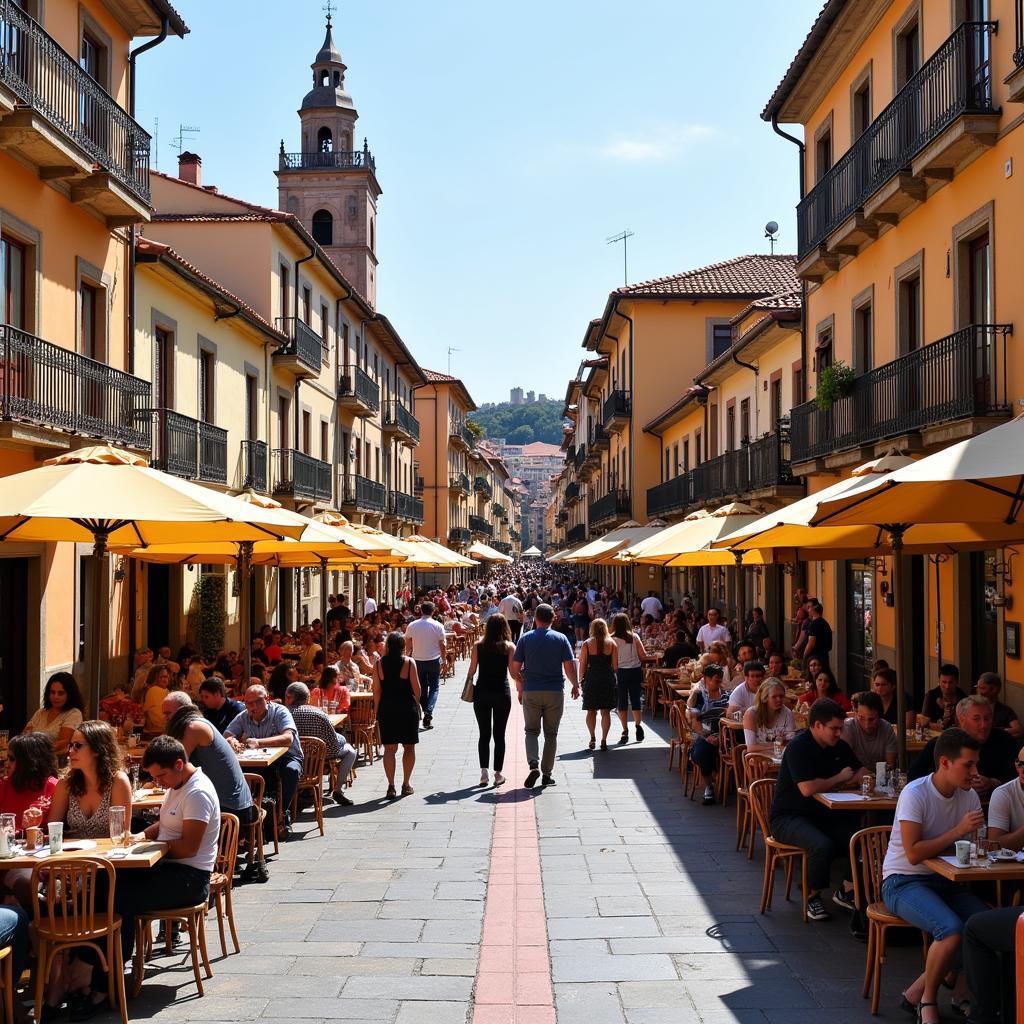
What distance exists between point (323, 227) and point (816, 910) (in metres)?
49.2

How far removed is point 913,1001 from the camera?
19.6 ft

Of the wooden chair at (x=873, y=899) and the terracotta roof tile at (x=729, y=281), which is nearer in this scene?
the wooden chair at (x=873, y=899)

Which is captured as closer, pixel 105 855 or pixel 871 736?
pixel 105 855

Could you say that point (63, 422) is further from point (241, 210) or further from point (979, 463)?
point (241, 210)

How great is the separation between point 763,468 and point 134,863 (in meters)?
19.7

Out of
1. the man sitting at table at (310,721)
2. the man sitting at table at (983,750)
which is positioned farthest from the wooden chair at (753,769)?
the man sitting at table at (310,721)

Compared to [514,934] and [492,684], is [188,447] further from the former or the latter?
[514,934]

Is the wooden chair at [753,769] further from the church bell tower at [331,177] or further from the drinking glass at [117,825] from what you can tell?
the church bell tower at [331,177]

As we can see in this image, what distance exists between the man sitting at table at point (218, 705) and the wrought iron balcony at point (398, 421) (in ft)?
111

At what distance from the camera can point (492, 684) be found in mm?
12602

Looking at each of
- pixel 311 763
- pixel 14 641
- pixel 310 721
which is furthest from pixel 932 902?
pixel 14 641

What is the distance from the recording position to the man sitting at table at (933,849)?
5887mm

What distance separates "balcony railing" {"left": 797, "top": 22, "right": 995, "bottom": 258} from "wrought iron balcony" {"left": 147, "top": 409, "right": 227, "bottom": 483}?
1078cm

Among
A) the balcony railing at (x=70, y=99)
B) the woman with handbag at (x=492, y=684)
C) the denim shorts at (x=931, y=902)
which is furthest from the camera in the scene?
the balcony railing at (x=70, y=99)
